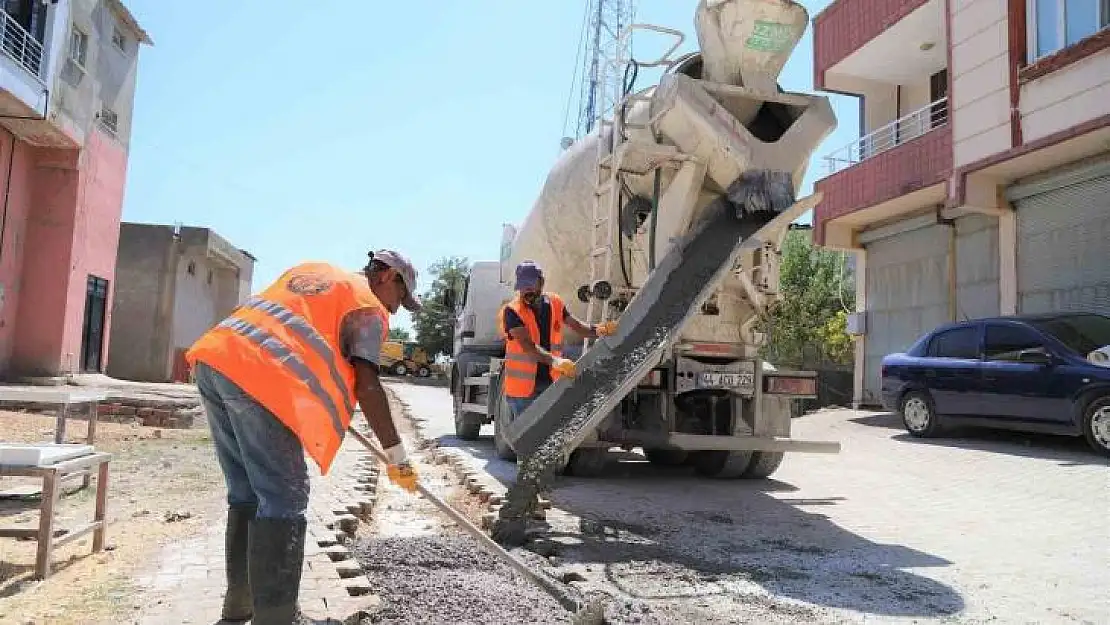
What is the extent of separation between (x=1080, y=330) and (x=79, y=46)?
18.2m

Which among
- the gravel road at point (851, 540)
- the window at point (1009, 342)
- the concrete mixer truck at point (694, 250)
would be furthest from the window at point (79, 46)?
the window at point (1009, 342)

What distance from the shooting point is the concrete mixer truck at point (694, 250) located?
599cm

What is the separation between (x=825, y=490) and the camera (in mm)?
7387

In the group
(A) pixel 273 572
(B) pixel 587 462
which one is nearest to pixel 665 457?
(B) pixel 587 462

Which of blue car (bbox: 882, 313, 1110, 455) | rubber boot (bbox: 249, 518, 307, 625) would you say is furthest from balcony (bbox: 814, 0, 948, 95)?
rubber boot (bbox: 249, 518, 307, 625)

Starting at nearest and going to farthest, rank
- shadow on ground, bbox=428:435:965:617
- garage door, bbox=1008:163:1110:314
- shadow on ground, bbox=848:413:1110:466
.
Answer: shadow on ground, bbox=428:435:965:617 < shadow on ground, bbox=848:413:1110:466 < garage door, bbox=1008:163:1110:314

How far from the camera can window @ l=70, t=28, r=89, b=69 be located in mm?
16234

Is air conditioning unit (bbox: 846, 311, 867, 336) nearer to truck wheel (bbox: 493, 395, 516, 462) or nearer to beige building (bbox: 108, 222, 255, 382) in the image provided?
truck wheel (bbox: 493, 395, 516, 462)

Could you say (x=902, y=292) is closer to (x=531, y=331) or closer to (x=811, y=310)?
(x=811, y=310)

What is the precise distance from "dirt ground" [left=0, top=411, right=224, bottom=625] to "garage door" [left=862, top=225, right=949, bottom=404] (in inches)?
510

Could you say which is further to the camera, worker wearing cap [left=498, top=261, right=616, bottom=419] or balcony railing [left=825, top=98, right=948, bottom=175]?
balcony railing [left=825, top=98, right=948, bottom=175]

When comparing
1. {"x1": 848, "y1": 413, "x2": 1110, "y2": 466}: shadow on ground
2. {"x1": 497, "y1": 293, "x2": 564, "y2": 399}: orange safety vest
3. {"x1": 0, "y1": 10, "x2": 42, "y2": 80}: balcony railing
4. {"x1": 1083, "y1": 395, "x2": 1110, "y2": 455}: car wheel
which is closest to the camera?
{"x1": 497, "y1": 293, "x2": 564, "y2": 399}: orange safety vest

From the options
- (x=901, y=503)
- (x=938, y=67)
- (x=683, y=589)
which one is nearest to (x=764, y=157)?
(x=901, y=503)

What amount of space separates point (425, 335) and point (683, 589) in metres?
41.1
